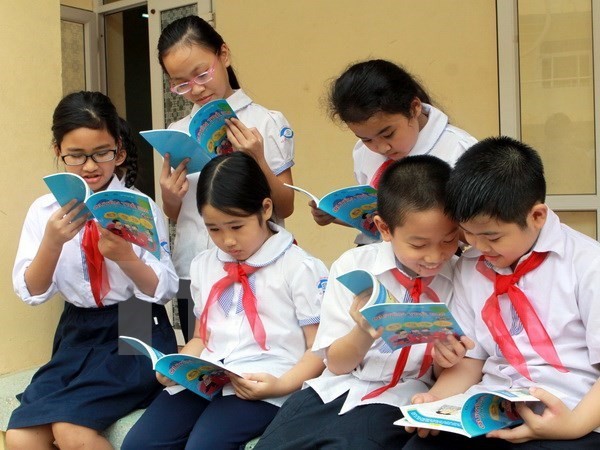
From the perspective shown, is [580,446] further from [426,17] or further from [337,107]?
[426,17]

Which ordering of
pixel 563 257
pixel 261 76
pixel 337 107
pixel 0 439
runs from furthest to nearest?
pixel 261 76 → pixel 0 439 → pixel 337 107 → pixel 563 257

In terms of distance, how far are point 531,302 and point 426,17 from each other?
2.51 meters

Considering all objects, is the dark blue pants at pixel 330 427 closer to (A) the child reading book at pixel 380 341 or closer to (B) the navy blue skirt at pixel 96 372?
(A) the child reading book at pixel 380 341

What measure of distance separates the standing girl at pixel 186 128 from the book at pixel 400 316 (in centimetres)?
86

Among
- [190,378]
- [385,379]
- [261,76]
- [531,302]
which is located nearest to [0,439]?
[190,378]

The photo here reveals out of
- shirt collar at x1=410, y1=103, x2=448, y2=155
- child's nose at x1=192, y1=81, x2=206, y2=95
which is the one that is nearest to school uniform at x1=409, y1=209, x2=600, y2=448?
shirt collar at x1=410, y1=103, x2=448, y2=155

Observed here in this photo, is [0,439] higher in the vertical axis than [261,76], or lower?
lower

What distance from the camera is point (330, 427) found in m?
2.21

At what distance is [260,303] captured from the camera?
2.65 metres

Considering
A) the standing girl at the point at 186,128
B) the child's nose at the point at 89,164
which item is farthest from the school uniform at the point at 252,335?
the child's nose at the point at 89,164

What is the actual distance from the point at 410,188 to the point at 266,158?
2.88ft

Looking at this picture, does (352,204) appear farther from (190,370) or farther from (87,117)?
(87,117)

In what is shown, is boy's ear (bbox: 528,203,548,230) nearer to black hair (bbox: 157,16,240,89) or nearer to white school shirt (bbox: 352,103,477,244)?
white school shirt (bbox: 352,103,477,244)

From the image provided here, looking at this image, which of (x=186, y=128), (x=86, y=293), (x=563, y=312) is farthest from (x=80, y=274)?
(x=563, y=312)
